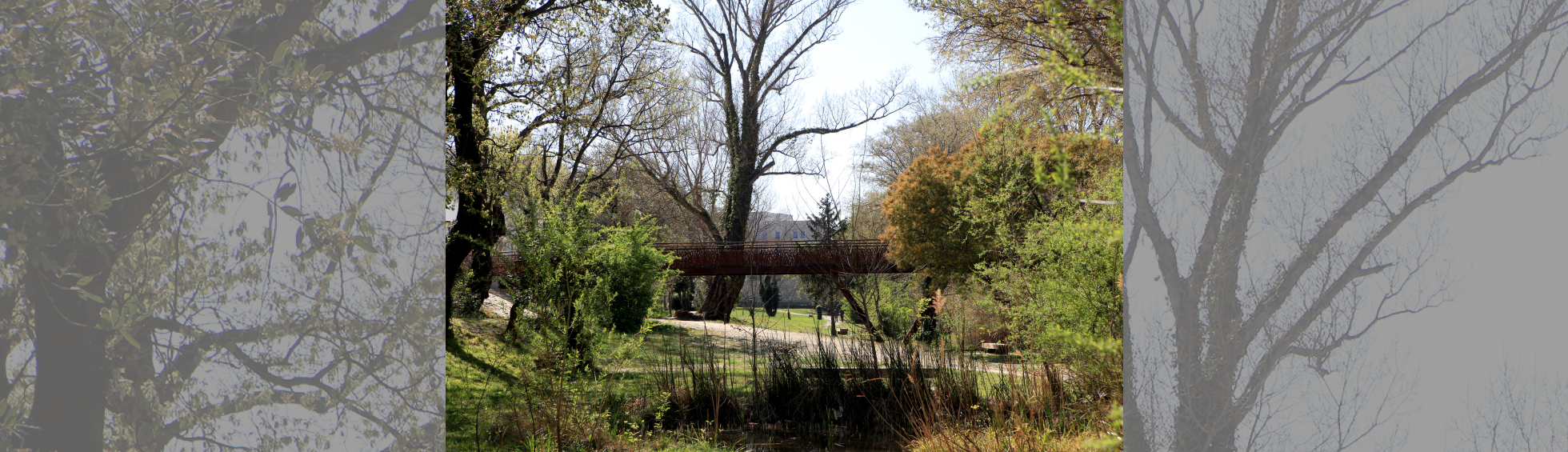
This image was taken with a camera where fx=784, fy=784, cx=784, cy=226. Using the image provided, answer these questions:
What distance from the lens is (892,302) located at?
26.6 feet

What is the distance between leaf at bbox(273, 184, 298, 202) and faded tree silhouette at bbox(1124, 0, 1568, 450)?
2.03m

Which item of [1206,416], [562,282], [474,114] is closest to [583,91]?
[474,114]

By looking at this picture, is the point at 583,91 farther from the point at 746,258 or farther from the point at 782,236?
the point at 782,236

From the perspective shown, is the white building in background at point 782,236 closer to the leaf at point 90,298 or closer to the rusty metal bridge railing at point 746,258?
the rusty metal bridge railing at point 746,258

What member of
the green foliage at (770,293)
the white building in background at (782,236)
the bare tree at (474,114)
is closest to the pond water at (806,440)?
the green foliage at (770,293)

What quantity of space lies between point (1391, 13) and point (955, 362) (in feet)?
21.3

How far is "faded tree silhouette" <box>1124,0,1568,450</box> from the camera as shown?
1739 mm

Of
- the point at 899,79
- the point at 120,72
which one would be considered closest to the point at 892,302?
the point at 120,72

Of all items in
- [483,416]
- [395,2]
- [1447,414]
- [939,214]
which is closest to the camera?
[1447,414]

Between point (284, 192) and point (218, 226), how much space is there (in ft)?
0.54

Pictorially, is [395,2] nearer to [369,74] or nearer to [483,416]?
[369,74]

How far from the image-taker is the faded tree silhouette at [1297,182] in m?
1.74

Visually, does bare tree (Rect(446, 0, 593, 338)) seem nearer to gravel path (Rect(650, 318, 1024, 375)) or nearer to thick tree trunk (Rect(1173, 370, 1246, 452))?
gravel path (Rect(650, 318, 1024, 375))

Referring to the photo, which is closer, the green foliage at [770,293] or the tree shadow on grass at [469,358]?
the green foliage at [770,293]
